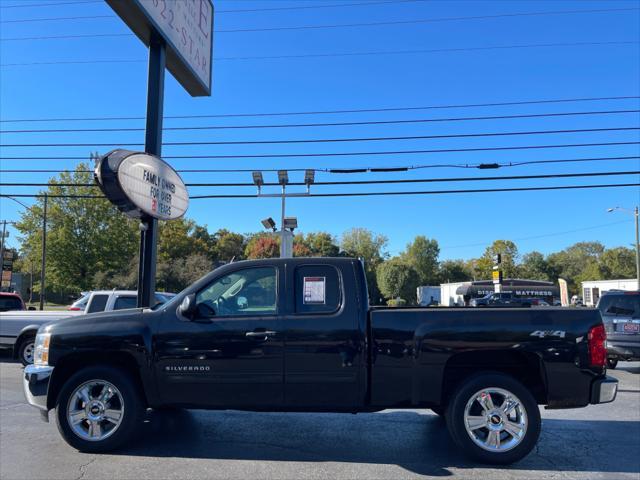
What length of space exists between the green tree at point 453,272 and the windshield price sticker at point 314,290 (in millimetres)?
91639

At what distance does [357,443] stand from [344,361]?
119 cm

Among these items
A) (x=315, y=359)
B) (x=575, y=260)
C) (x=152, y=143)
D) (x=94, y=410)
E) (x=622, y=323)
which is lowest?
(x=94, y=410)

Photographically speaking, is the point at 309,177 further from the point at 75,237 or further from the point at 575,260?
the point at 575,260

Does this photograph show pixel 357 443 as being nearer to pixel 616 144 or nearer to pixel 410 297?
pixel 616 144

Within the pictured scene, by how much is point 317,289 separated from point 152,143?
499 cm

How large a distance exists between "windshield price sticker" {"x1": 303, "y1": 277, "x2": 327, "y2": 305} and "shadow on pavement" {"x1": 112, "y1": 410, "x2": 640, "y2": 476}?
154 centimetres

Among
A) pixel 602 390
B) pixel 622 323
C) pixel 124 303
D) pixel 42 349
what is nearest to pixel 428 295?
pixel 622 323

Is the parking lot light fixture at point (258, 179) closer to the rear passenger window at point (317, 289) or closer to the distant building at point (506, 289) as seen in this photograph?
the rear passenger window at point (317, 289)

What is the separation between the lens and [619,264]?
86.8 meters

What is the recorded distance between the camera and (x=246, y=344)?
4.93 meters

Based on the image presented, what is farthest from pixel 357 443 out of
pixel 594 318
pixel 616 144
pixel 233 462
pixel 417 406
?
pixel 616 144

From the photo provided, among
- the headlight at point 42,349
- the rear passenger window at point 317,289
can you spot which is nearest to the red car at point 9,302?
the headlight at point 42,349

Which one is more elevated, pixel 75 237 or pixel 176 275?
pixel 75 237

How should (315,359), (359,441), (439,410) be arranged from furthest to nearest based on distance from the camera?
(439,410)
(359,441)
(315,359)
